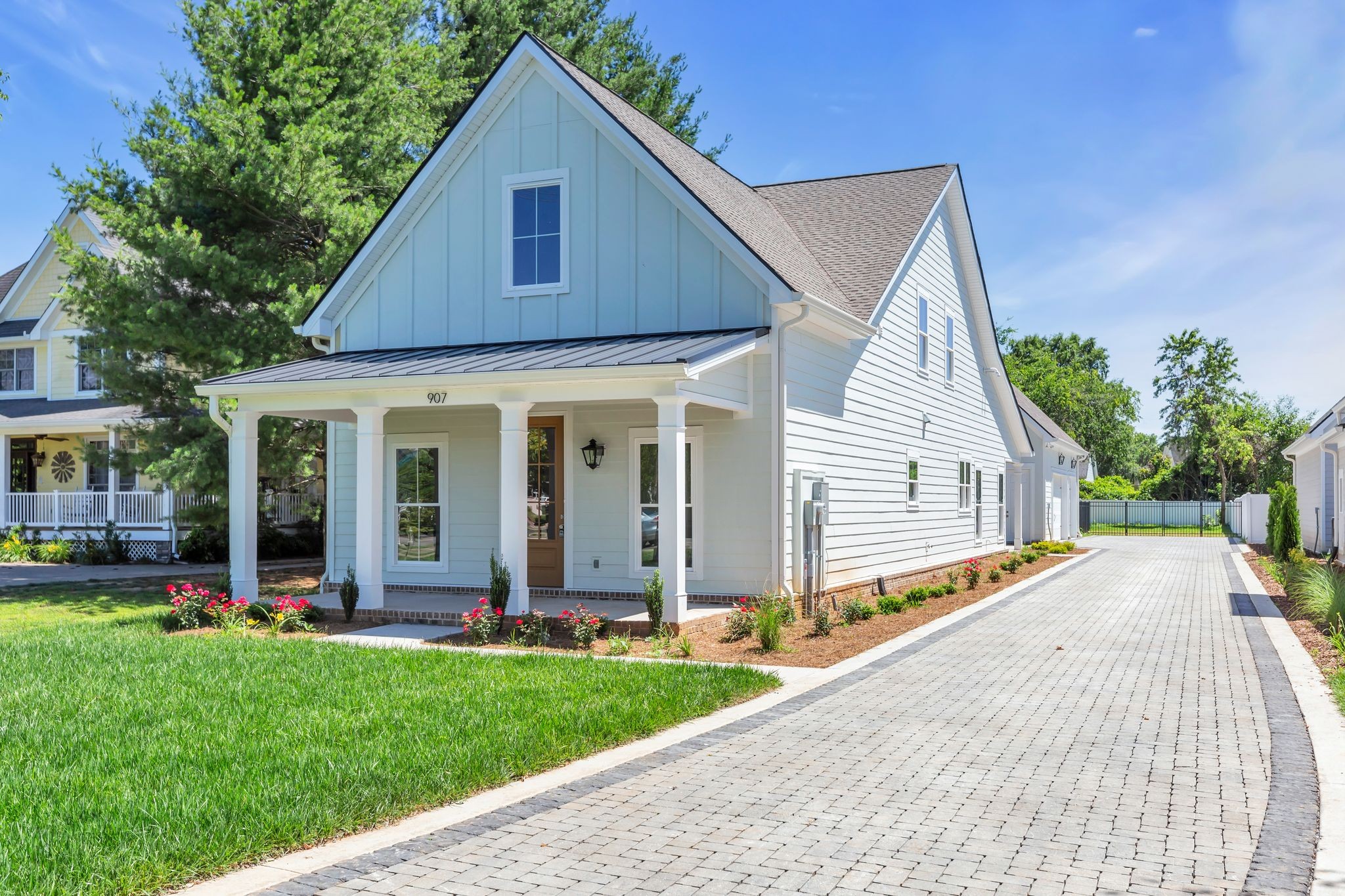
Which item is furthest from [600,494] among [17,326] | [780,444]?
[17,326]

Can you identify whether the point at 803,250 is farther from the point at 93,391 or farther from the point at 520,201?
the point at 93,391

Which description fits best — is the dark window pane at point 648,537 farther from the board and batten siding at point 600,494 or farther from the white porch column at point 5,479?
the white porch column at point 5,479

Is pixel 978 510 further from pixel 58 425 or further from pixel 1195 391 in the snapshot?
pixel 1195 391

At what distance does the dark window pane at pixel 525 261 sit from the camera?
1504 cm

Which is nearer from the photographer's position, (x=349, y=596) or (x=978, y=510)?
(x=349, y=596)

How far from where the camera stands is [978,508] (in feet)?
81.8

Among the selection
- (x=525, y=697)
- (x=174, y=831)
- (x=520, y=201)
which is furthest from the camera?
(x=520, y=201)

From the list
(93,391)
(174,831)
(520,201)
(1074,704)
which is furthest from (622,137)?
(93,391)

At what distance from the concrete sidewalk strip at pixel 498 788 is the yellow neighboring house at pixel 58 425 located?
1750 cm

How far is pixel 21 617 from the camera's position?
15219 mm

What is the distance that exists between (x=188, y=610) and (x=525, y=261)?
21.5 ft

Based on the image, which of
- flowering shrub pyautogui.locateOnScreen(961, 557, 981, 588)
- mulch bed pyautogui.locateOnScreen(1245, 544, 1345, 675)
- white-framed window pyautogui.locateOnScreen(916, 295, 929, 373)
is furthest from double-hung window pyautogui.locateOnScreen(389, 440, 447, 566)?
mulch bed pyautogui.locateOnScreen(1245, 544, 1345, 675)

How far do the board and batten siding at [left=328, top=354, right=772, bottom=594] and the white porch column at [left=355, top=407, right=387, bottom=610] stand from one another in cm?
190

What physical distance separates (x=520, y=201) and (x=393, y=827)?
11.2 meters
